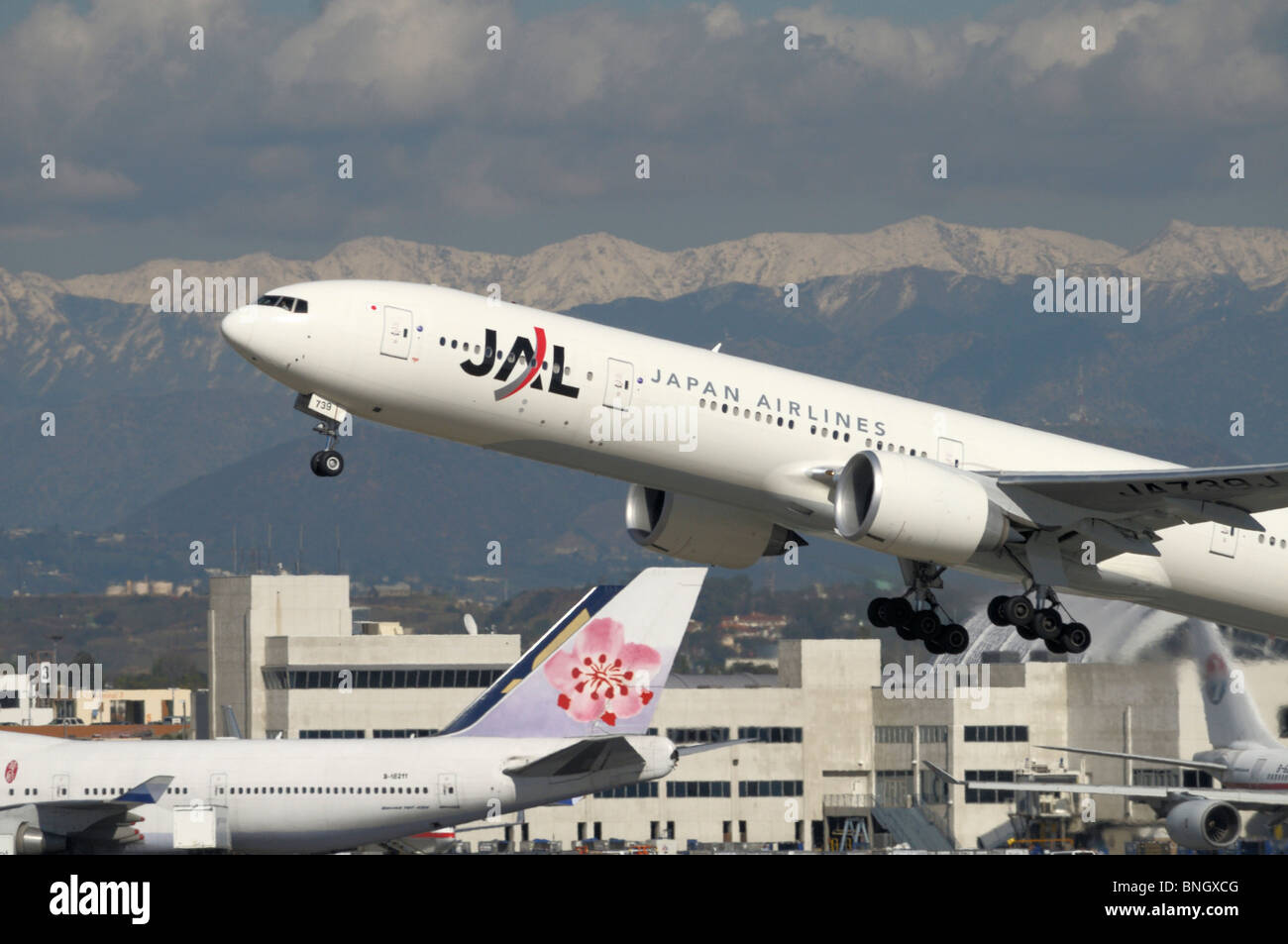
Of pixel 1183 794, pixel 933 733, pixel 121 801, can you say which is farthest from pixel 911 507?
pixel 933 733

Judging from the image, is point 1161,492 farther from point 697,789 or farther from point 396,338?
point 697,789

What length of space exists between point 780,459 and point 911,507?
242cm

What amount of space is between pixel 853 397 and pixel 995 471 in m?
3.38

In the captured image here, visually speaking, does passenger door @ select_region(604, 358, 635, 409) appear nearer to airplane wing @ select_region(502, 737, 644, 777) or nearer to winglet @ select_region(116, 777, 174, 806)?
airplane wing @ select_region(502, 737, 644, 777)

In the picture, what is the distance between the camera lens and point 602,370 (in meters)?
31.8

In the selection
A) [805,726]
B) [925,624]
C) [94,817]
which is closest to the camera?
[925,624]

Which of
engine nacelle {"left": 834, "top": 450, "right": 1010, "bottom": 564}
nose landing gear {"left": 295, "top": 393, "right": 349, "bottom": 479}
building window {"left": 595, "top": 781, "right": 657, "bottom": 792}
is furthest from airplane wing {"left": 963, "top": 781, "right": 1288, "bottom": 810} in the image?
nose landing gear {"left": 295, "top": 393, "right": 349, "bottom": 479}

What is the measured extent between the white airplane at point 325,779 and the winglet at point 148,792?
3 centimetres

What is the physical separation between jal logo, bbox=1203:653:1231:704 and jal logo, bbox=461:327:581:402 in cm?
3928

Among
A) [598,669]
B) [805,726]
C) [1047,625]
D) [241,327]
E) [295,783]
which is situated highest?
[241,327]

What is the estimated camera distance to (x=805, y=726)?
89250 mm

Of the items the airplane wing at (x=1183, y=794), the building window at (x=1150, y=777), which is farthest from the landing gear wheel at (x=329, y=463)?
the building window at (x=1150, y=777)

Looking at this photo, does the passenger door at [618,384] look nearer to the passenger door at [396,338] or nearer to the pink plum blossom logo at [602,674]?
the passenger door at [396,338]

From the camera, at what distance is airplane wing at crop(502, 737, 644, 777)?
41531 millimetres
